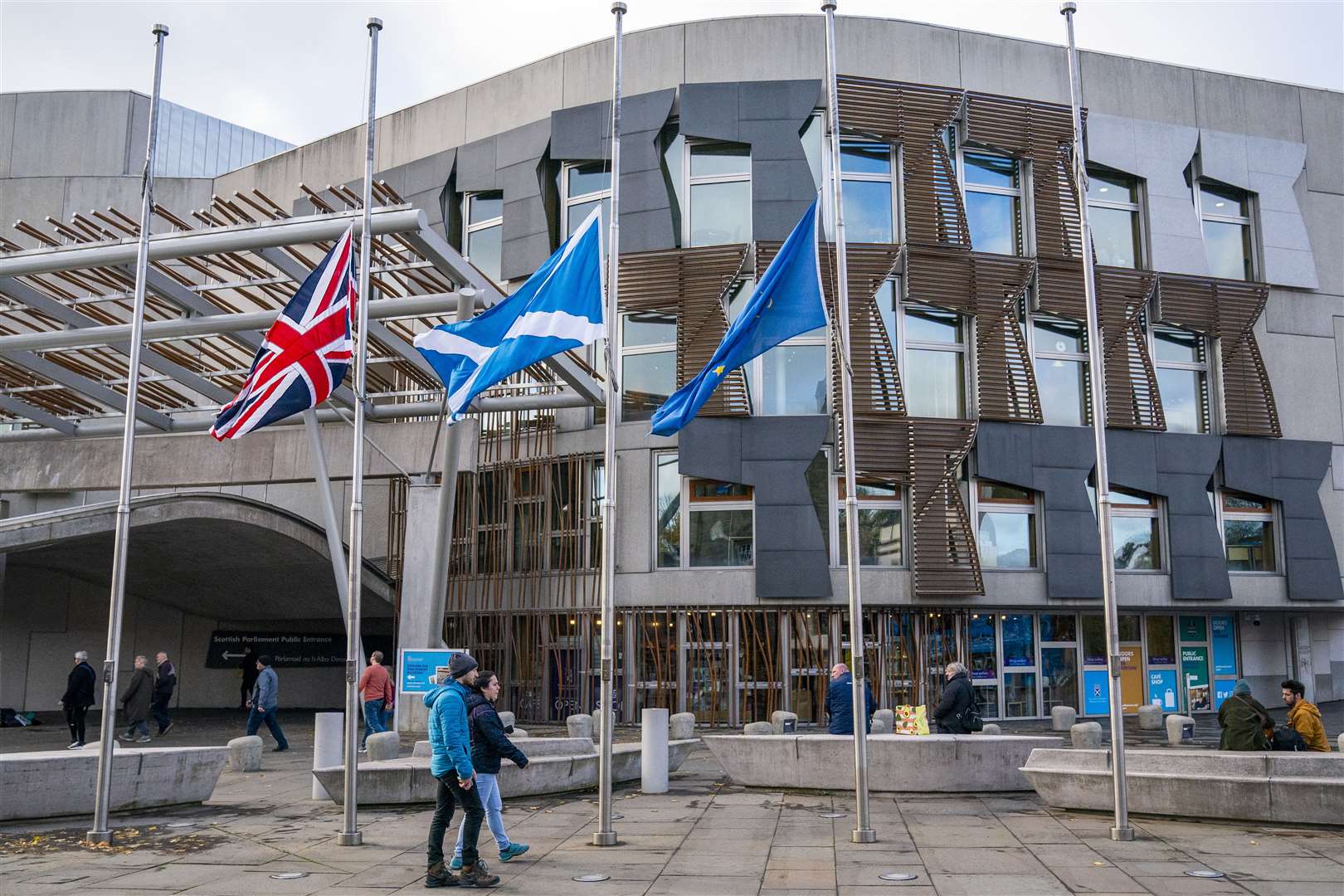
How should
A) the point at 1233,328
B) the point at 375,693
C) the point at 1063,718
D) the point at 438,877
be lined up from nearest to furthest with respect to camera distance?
the point at 438,877
the point at 375,693
the point at 1063,718
the point at 1233,328

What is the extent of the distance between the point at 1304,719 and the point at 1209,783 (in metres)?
2.64

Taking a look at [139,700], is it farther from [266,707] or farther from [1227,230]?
[1227,230]

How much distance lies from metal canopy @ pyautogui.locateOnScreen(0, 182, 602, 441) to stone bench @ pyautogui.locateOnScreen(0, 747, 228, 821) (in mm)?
7195

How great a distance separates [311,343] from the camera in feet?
43.8

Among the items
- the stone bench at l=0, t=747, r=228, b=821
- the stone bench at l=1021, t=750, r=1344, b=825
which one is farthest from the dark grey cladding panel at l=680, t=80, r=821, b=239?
the stone bench at l=0, t=747, r=228, b=821

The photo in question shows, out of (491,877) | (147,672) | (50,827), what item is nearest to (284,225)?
(147,672)

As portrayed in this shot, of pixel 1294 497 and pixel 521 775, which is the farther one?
pixel 1294 497

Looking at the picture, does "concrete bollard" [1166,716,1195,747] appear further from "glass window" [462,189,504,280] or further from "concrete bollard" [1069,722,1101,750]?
"glass window" [462,189,504,280]

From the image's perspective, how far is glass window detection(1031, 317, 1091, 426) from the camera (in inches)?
1082

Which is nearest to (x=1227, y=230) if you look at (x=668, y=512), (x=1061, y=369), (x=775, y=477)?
(x=1061, y=369)

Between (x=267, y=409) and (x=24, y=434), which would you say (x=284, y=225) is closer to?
(x=267, y=409)

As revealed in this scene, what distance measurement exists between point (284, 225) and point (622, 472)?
387 inches

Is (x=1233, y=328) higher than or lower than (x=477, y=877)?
higher

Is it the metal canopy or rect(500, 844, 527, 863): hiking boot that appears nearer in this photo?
rect(500, 844, 527, 863): hiking boot
